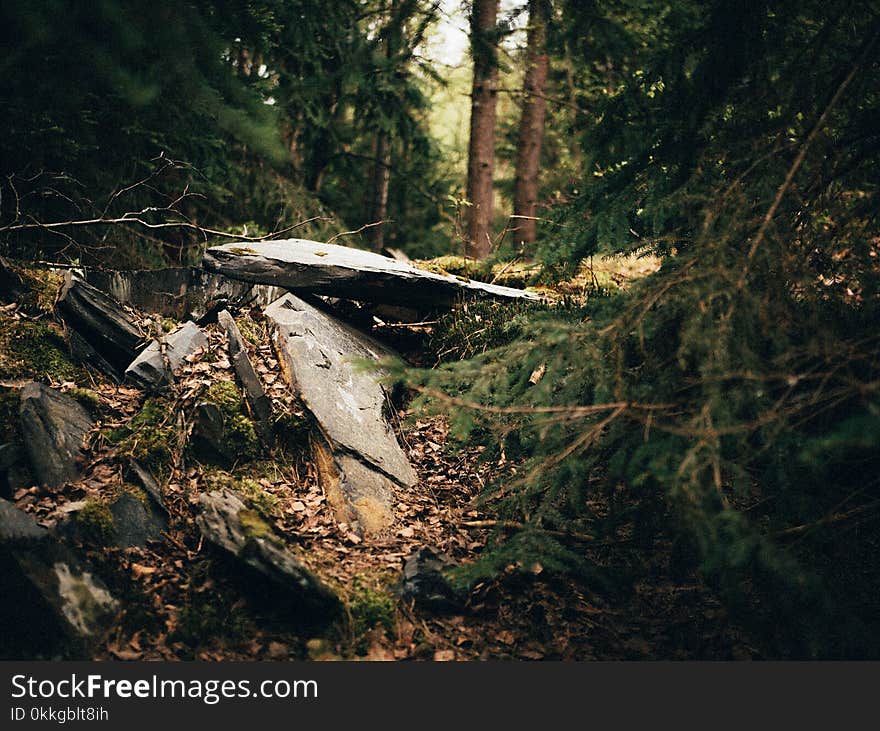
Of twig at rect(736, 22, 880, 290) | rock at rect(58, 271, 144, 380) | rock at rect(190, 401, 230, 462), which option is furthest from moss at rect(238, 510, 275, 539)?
twig at rect(736, 22, 880, 290)

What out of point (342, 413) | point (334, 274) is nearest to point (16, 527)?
point (342, 413)

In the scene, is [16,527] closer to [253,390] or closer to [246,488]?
[246,488]

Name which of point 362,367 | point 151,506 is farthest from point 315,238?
point 362,367

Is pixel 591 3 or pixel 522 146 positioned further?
pixel 522 146

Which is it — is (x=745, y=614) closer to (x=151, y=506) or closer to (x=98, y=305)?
(x=151, y=506)

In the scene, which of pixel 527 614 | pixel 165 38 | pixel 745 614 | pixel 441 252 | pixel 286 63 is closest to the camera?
pixel 165 38

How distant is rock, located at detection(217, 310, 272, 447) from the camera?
17.1ft

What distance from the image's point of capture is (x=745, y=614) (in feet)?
11.0

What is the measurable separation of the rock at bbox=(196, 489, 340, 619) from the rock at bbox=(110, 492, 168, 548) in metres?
0.35

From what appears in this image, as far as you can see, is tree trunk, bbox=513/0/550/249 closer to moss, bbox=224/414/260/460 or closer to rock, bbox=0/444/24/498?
moss, bbox=224/414/260/460

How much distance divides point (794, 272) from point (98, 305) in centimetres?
563

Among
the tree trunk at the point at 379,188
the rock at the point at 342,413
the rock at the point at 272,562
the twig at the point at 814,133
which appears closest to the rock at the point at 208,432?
the rock at the point at 342,413

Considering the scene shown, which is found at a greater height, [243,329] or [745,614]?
[243,329]

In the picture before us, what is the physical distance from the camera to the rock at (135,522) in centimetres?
404
